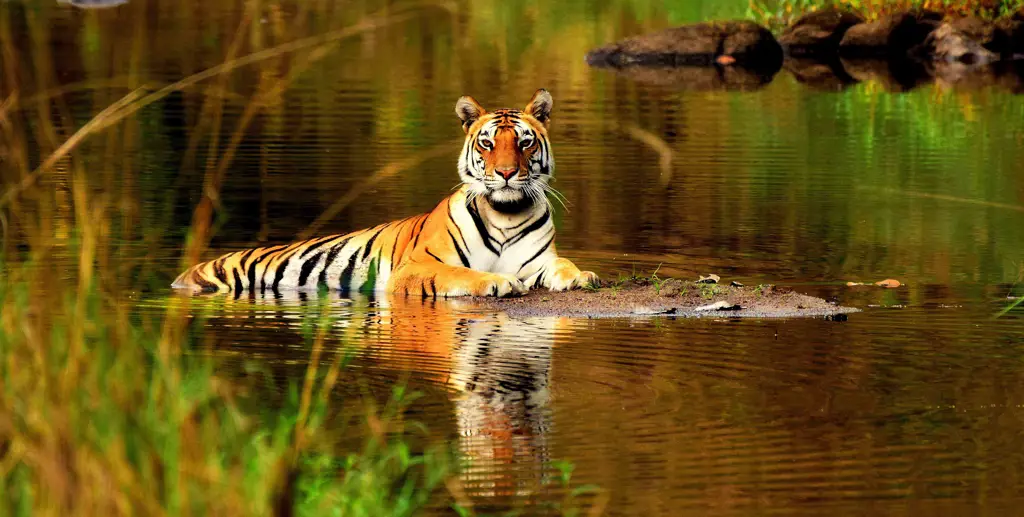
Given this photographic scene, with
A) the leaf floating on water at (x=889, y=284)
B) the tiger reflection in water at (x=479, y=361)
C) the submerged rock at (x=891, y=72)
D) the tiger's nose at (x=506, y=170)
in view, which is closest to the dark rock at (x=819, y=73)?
the submerged rock at (x=891, y=72)

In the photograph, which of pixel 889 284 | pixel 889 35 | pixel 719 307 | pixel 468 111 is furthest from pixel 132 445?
pixel 889 35

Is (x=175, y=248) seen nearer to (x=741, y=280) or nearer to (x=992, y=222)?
(x=741, y=280)

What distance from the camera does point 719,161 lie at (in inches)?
637

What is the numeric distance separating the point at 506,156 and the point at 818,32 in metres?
20.0

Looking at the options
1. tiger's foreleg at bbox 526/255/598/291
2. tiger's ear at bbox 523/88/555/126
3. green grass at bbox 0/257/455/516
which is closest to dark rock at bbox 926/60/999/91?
tiger's ear at bbox 523/88/555/126

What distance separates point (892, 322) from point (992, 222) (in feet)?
13.2

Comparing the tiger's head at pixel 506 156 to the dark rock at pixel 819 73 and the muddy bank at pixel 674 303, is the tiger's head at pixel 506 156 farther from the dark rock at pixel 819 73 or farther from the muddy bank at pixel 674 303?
the dark rock at pixel 819 73

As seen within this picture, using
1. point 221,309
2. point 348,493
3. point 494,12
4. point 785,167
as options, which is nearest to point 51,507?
point 348,493

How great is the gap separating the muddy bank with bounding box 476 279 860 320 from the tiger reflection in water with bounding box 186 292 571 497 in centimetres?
22

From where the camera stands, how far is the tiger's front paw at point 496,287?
958 centimetres

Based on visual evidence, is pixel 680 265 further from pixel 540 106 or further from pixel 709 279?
pixel 540 106

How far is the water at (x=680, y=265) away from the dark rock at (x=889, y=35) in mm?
4306

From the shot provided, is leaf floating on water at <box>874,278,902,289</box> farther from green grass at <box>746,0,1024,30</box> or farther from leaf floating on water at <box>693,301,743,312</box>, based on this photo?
green grass at <box>746,0,1024,30</box>

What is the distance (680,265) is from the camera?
10781mm
